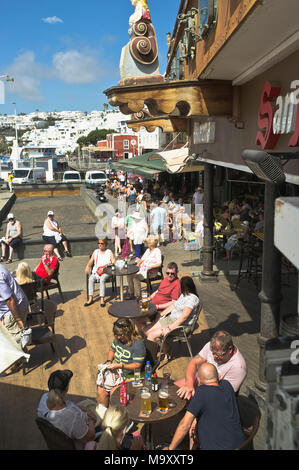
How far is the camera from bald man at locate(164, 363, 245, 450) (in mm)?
3117

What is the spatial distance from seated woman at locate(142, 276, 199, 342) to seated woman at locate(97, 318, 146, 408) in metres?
1.09

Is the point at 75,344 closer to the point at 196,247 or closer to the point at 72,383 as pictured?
the point at 72,383

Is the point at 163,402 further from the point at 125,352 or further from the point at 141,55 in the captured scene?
the point at 141,55

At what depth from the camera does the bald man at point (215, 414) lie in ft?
10.2

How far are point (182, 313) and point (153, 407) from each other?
5.83ft

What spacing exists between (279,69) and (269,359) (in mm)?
3412

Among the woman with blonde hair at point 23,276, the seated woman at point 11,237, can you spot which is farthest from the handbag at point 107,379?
the seated woman at point 11,237

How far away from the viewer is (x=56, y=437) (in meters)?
3.18

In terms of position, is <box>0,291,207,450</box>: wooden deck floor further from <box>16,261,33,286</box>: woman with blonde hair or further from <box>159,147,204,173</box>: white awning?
<box>159,147,204,173</box>: white awning

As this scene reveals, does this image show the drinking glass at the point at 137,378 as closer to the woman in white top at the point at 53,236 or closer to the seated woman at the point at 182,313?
the seated woman at the point at 182,313

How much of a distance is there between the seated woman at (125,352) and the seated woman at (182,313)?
1.09m

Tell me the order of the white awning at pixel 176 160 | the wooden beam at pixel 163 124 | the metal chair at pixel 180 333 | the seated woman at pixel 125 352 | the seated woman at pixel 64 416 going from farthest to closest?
1. the white awning at pixel 176 160
2. the wooden beam at pixel 163 124
3. the metal chair at pixel 180 333
4. the seated woman at pixel 125 352
5. the seated woman at pixel 64 416
